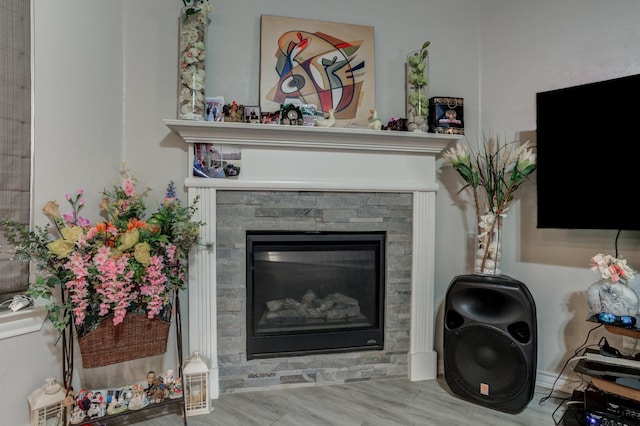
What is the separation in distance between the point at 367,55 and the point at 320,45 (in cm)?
31

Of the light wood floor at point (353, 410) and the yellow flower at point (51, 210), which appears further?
the light wood floor at point (353, 410)

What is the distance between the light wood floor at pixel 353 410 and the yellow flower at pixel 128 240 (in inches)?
36.1

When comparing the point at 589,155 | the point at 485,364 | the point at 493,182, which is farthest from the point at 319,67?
the point at 485,364

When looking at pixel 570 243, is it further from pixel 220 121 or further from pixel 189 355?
pixel 189 355

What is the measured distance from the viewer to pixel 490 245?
2.06 m

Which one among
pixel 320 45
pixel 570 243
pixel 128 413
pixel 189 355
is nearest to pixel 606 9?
pixel 570 243

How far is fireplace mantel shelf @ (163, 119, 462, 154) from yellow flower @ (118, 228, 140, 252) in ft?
2.08

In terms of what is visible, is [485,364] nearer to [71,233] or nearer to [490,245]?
[490,245]

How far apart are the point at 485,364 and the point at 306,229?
1.24 m

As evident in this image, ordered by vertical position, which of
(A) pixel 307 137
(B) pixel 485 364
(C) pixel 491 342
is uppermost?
(A) pixel 307 137

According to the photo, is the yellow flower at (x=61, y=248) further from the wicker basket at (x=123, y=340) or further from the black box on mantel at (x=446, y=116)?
the black box on mantel at (x=446, y=116)

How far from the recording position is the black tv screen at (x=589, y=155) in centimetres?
174

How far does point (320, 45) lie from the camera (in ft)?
7.34

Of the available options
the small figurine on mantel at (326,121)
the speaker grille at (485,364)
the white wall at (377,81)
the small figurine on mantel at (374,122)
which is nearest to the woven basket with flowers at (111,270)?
the white wall at (377,81)
